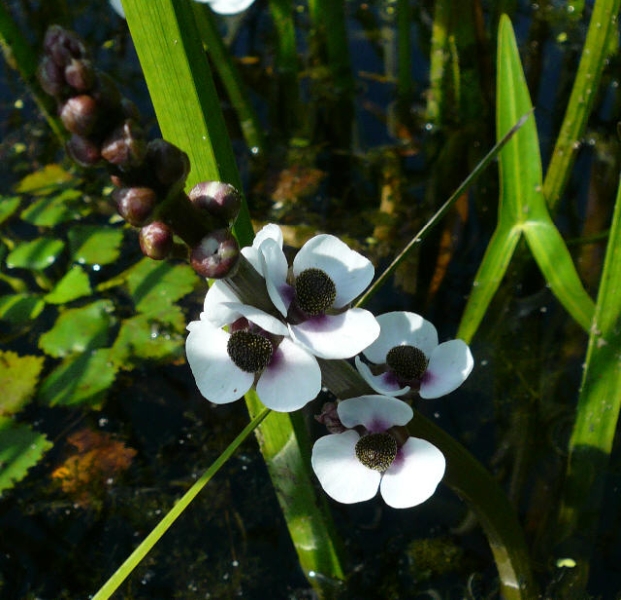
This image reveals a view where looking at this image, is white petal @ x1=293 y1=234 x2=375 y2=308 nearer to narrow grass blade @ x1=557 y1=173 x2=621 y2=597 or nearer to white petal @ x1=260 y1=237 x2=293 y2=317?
white petal @ x1=260 y1=237 x2=293 y2=317

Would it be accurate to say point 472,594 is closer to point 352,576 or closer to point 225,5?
point 352,576

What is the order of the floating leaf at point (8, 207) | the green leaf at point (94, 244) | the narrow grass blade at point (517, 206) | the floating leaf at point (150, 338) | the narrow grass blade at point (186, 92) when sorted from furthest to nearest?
1. the floating leaf at point (8, 207)
2. the green leaf at point (94, 244)
3. the floating leaf at point (150, 338)
4. the narrow grass blade at point (517, 206)
5. the narrow grass blade at point (186, 92)

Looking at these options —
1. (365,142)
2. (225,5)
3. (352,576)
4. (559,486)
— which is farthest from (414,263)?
(225,5)

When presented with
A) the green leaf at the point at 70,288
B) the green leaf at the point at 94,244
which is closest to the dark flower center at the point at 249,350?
the green leaf at the point at 70,288

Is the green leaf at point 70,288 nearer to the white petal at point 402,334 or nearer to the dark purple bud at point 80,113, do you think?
the white petal at point 402,334

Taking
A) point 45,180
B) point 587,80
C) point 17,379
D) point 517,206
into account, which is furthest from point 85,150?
point 45,180

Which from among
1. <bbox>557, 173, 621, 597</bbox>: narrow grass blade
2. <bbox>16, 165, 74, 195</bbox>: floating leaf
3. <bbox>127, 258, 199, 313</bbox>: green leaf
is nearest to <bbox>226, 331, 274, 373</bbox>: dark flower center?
<bbox>557, 173, 621, 597</bbox>: narrow grass blade
